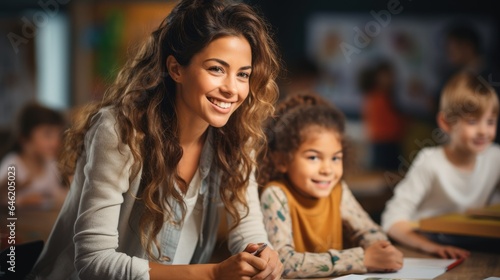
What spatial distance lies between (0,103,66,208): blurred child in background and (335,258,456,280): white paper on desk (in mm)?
2304

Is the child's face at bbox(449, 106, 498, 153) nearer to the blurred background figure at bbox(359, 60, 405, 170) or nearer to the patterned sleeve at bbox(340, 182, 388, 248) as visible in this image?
the patterned sleeve at bbox(340, 182, 388, 248)

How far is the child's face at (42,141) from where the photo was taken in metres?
4.00

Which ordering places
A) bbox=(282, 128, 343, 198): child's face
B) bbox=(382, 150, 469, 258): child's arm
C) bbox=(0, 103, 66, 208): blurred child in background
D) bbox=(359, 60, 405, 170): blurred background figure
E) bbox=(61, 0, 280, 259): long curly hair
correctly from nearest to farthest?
1. bbox=(61, 0, 280, 259): long curly hair
2. bbox=(282, 128, 343, 198): child's face
3. bbox=(382, 150, 469, 258): child's arm
4. bbox=(0, 103, 66, 208): blurred child in background
5. bbox=(359, 60, 405, 170): blurred background figure

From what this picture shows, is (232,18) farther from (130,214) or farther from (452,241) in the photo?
(452,241)

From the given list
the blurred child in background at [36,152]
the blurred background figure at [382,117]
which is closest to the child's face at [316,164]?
the blurred child in background at [36,152]

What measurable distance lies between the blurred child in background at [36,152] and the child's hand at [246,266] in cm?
241

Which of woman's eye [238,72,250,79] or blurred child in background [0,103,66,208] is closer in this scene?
woman's eye [238,72,250,79]

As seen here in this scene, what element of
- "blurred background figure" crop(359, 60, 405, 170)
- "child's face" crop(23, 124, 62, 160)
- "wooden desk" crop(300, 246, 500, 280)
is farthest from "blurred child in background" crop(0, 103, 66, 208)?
"blurred background figure" crop(359, 60, 405, 170)

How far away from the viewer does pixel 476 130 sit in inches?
92.5

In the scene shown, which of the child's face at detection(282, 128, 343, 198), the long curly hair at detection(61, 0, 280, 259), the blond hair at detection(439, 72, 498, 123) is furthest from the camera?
the blond hair at detection(439, 72, 498, 123)

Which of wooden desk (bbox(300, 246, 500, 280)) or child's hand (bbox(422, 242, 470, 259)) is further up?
child's hand (bbox(422, 242, 470, 259))

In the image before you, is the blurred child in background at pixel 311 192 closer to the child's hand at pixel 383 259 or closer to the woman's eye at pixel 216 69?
the child's hand at pixel 383 259

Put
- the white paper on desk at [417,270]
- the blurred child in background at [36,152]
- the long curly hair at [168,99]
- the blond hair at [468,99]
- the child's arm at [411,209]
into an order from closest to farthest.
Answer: the long curly hair at [168,99] < the white paper on desk at [417,270] < the child's arm at [411,209] < the blond hair at [468,99] < the blurred child in background at [36,152]

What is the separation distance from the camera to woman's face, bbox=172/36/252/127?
1645mm
